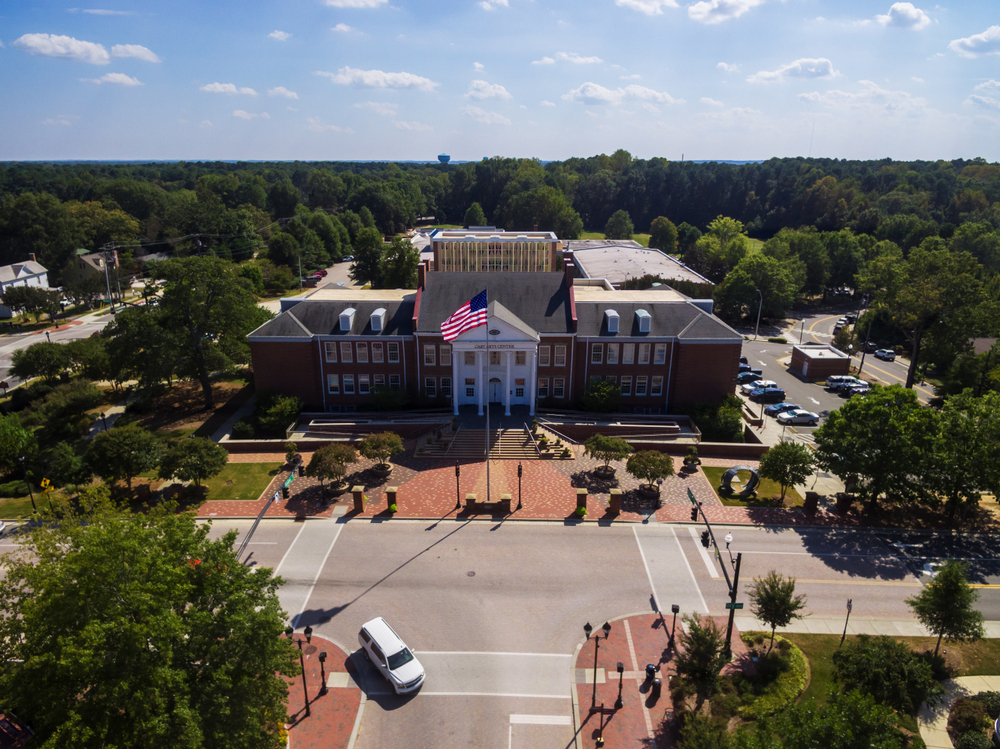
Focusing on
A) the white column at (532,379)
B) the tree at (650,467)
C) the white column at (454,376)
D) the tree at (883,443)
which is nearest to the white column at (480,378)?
the white column at (454,376)

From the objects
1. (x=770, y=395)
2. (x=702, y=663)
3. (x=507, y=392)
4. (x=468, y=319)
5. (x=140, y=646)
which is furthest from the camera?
(x=770, y=395)

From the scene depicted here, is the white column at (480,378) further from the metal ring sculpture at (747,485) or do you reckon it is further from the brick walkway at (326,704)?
the brick walkway at (326,704)

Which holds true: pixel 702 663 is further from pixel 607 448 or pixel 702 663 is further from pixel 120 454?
pixel 120 454

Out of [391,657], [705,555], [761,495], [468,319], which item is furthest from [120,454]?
[761,495]

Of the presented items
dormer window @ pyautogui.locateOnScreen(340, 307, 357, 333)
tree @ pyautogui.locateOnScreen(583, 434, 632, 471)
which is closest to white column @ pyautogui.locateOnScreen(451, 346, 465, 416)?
dormer window @ pyautogui.locateOnScreen(340, 307, 357, 333)

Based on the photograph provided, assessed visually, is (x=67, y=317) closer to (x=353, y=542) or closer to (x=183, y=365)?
(x=183, y=365)

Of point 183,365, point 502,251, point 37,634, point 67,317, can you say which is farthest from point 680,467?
point 67,317
